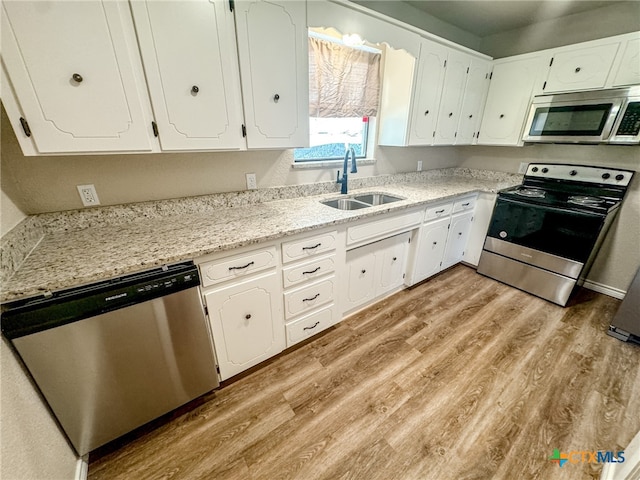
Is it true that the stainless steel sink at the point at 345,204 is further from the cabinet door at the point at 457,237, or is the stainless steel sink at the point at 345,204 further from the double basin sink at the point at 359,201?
the cabinet door at the point at 457,237

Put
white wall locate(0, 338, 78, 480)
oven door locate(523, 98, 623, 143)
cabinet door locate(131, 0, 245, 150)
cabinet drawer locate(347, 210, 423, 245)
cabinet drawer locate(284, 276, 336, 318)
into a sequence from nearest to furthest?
white wall locate(0, 338, 78, 480) → cabinet door locate(131, 0, 245, 150) → cabinet drawer locate(284, 276, 336, 318) → cabinet drawer locate(347, 210, 423, 245) → oven door locate(523, 98, 623, 143)

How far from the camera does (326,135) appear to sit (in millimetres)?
2250

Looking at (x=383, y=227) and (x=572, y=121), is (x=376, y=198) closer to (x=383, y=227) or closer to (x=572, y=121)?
(x=383, y=227)

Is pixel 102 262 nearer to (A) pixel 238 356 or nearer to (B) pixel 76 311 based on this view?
(B) pixel 76 311

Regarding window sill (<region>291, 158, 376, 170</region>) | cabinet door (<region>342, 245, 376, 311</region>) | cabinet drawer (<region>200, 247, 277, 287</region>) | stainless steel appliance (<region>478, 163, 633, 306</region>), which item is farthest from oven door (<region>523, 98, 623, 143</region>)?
cabinet drawer (<region>200, 247, 277, 287</region>)

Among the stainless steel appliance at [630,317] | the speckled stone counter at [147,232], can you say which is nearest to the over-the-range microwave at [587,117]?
the stainless steel appliance at [630,317]

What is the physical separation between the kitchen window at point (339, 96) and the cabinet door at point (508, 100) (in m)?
1.40

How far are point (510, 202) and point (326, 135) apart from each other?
1.87m

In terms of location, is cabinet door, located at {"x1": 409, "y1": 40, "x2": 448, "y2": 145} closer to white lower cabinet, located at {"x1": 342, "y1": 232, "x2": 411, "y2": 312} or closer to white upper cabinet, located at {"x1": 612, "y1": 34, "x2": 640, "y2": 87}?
white lower cabinet, located at {"x1": 342, "y1": 232, "x2": 411, "y2": 312}

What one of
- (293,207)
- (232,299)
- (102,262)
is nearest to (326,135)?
(293,207)

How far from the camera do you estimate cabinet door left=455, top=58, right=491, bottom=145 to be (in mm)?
2561

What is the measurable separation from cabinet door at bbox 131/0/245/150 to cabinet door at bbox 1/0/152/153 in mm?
71

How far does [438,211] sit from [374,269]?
0.87 metres

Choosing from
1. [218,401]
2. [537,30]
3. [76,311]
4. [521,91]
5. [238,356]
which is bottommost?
[218,401]
